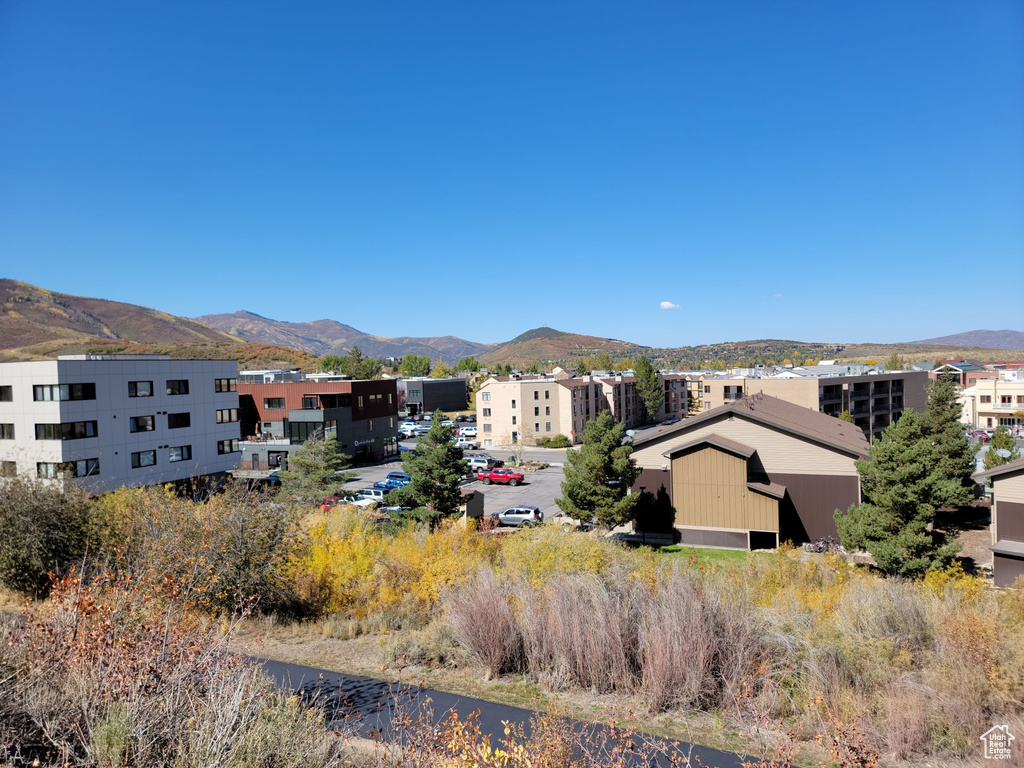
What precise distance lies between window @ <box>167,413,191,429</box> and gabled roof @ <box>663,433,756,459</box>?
1204 inches

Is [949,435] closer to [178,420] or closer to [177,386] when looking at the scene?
[178,420]

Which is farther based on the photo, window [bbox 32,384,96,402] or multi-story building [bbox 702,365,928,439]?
multi-story building [bbox 702,365,928,439]

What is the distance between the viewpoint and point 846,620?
33.4ft

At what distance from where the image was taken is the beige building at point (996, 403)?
224ft

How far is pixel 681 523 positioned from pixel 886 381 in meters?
50.9

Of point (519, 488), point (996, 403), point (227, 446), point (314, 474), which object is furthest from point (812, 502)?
point (996, 403)

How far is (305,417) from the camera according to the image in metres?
49.1

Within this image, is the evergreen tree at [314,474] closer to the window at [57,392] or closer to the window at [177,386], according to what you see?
the window at [177,386]

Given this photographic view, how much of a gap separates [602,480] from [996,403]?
70460mm

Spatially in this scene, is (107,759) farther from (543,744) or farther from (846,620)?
(846,620)

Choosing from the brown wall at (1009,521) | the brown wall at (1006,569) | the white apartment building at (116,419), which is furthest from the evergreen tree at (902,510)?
the white apartment building at (116,419)

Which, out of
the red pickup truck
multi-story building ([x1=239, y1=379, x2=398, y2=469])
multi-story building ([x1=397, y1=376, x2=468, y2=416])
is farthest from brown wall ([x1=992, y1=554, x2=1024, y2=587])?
multi-story building ([x1=397, y1=376, x2=468, y2=416])

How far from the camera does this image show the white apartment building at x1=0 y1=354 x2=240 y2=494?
30.4 m

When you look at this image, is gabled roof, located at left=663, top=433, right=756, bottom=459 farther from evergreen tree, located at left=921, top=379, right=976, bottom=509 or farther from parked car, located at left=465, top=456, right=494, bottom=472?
parked car, located at left=465, top=456, right=494, bottom=472
